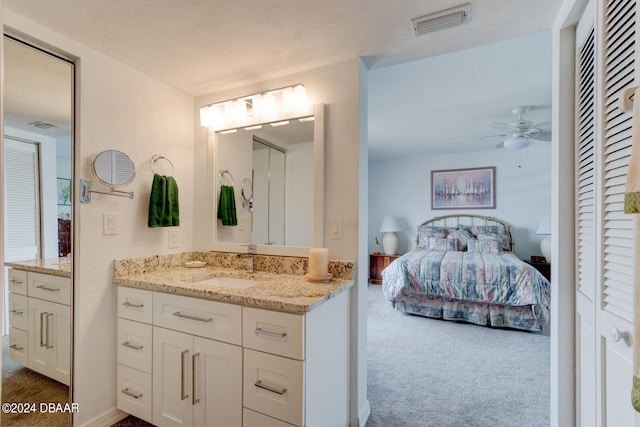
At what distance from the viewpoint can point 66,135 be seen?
69.9 inches

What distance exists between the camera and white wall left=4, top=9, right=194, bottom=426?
5.85 feet

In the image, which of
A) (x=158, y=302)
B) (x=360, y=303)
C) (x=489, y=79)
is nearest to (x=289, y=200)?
(x=360, y=303)

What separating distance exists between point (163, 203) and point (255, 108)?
0.90 metres

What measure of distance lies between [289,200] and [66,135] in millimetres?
1318

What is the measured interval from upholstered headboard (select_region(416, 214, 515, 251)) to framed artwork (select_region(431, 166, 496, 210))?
18 cm

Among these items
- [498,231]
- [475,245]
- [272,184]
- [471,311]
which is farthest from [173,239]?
[498,231]

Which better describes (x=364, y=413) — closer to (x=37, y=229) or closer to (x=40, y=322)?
(x=40, y=322)

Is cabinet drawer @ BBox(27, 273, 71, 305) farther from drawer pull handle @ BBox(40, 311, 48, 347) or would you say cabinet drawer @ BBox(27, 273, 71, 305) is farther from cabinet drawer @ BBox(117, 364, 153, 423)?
cabinet drawer @ BBox(117, 364, 153, 423)

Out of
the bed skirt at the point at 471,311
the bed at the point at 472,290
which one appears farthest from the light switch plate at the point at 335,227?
the bed skirt at the point at 471,311

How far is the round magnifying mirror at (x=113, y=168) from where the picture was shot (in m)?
1.83

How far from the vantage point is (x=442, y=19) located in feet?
5.08

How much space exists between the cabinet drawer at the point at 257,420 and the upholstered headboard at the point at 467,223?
452cm

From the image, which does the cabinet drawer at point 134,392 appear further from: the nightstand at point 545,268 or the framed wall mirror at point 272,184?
the nightstand at point 545,268

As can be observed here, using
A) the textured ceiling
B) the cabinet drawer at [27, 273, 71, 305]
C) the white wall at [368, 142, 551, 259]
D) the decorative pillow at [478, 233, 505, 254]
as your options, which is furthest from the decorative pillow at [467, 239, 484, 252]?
the cabinet drawer at [27, 273, 71, 305]
